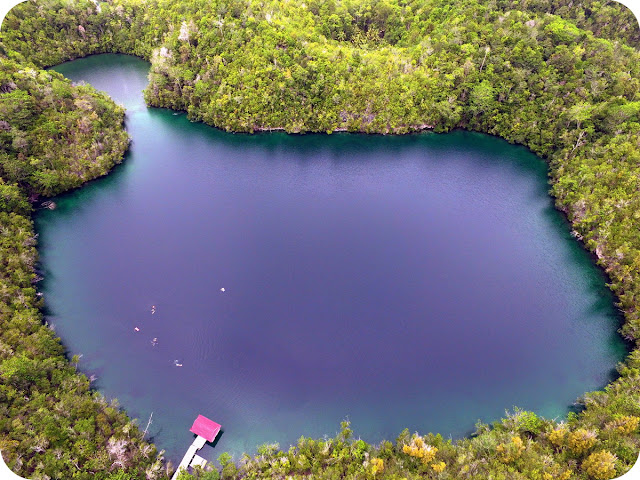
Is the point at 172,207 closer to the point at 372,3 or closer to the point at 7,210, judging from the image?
the point at 7,210

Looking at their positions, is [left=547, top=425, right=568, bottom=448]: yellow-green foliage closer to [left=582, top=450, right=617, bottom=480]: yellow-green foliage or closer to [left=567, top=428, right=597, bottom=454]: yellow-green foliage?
[left=567, top=428, right=597, bottom=454]: yellow-green foliage

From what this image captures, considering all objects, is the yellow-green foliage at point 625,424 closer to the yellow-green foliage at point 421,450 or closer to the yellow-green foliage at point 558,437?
the yellow-green foliage at point 558,437

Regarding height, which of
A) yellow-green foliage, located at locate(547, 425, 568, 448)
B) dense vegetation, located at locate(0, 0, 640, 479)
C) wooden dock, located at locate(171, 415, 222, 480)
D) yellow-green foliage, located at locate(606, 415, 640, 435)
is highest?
dense vegetation, located at locate(0, 0, 640, 479)

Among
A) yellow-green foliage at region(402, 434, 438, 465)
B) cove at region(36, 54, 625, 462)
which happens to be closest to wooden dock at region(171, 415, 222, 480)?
cove at region(36, 54, 625, 462)

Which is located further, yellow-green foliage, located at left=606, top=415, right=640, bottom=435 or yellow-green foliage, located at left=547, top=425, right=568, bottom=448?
yellow-green foliage, located at left=547, top=425, right=568, bottom=448

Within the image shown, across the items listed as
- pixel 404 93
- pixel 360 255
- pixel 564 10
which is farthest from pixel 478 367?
pixel 564 10

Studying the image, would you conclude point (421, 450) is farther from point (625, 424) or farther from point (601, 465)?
point (625, 424)
